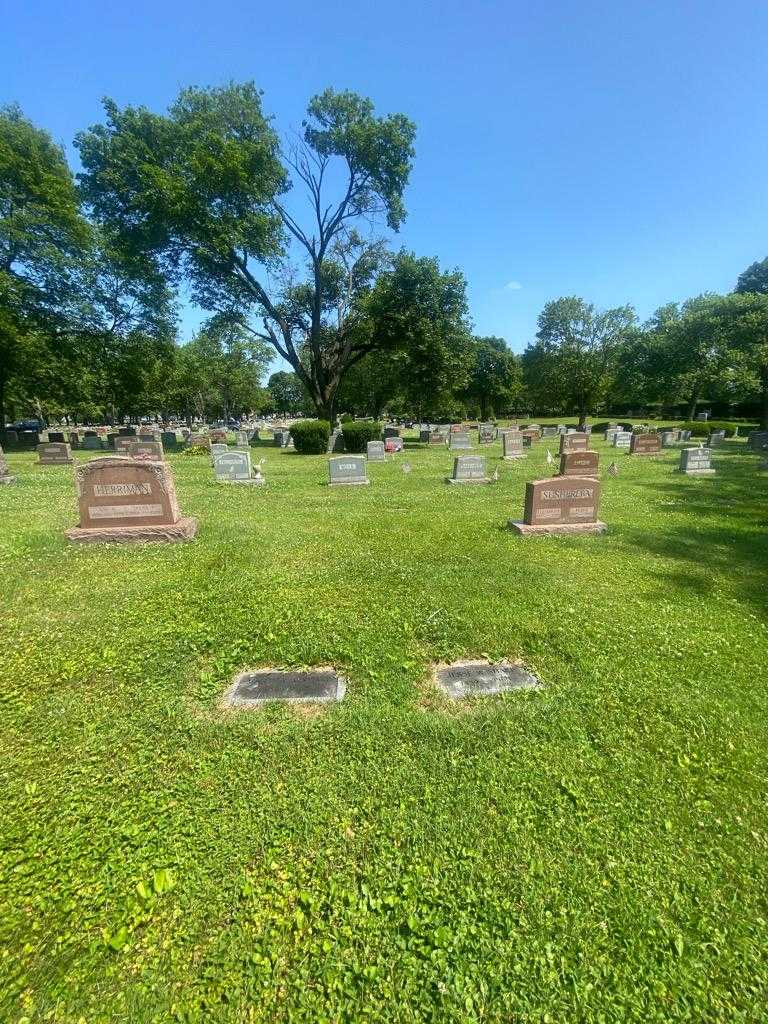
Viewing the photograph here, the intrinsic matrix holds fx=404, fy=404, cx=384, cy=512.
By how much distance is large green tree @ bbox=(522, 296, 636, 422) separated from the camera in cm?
3650

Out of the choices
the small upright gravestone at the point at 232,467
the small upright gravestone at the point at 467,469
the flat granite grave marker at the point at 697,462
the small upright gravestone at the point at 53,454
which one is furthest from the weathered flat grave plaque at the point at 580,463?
the small upright gravestone at the point at 53,454

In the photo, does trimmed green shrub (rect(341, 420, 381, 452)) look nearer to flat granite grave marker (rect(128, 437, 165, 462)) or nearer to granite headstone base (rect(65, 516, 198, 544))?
flat granite grave marker (rect(128, 437, 165, 462))

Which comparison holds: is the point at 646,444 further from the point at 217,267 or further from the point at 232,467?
the point at 217,267

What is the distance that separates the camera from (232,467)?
11508mm

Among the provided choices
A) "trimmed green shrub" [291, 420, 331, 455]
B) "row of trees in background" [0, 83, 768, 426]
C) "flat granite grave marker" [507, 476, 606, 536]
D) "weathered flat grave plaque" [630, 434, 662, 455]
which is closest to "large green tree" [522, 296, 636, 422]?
"row of trees in background" [0, 83, 768, 426]

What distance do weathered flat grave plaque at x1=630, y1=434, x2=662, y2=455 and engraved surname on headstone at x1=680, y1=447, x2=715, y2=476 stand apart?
224 inches

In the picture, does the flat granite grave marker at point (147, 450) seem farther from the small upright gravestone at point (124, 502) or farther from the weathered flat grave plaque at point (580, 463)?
the weathered flat grave plaque at point (580, 463)

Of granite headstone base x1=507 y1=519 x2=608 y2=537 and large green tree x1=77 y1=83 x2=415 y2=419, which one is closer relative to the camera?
granite headstone base x1=507 y1=519 x2=608 y2=537

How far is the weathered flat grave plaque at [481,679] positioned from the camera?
306 centimetres

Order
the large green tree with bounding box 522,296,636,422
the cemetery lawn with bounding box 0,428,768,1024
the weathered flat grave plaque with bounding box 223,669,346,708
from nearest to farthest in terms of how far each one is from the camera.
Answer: the cemetery lawn with bounding box 0,428,768,1024
the weathered flat grave plaque with bounding box 223,669,346,708
the large green tree with bounding box 522,296,636,422

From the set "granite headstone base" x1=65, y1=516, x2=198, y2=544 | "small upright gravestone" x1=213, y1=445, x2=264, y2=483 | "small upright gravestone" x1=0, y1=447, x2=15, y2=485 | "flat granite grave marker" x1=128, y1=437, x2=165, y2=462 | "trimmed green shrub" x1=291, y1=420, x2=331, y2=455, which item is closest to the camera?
"granite headstone base" x1=65, y1=516, x2=198, y2=544

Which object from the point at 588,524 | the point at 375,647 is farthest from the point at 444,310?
the point at 375,647

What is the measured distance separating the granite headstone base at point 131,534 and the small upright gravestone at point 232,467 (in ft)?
18.4

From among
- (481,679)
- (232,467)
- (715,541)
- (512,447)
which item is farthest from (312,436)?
(481,679)
